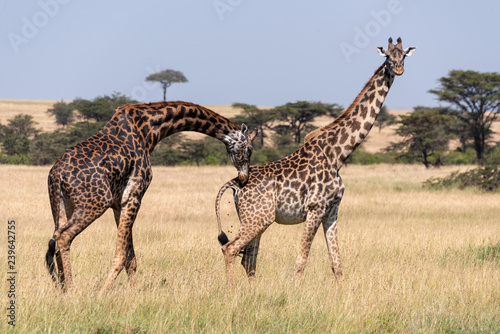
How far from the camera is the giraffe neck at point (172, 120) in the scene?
6766 millimetres

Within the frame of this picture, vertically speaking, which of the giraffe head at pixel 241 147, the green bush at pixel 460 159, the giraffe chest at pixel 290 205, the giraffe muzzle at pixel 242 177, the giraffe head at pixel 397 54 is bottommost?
the green bush at pixel 460 159

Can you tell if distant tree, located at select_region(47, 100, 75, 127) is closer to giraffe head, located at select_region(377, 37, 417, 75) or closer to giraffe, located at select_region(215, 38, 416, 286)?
giraffe, located at select_region(215, 38, 416, 286)

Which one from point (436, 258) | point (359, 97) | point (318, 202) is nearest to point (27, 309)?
point (318, 202)

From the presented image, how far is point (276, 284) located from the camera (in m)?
6.83

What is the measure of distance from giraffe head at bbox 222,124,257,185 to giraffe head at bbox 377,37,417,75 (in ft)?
6.41

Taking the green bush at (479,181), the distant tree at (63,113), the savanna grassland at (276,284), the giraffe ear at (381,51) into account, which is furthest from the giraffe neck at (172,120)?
the distant tree at (63,113)

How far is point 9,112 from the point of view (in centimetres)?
8162

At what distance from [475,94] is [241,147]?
47.5 meters

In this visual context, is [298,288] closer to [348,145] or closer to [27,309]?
[348,145]

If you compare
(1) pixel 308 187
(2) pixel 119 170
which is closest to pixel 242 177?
(1) pixel 308 187

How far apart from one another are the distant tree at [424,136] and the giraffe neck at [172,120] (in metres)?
38.8

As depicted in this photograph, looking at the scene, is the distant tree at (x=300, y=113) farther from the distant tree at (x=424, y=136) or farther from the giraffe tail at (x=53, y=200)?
the giraffe tail at (x=53, y=200)

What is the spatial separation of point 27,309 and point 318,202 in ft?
11.2

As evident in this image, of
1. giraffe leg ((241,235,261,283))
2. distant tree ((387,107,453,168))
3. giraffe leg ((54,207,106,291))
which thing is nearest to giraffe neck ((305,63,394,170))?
giraffe leg ((241,235,261,283))
